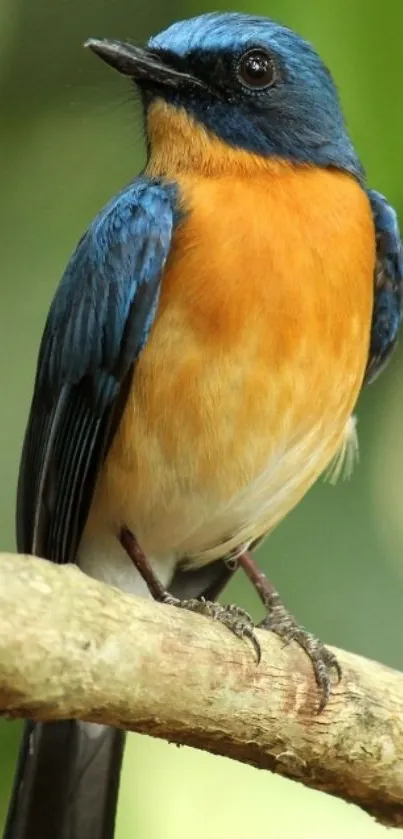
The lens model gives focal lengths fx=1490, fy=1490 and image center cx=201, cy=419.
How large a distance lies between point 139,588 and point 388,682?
95cm

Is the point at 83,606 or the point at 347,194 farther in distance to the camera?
the point at 347,194

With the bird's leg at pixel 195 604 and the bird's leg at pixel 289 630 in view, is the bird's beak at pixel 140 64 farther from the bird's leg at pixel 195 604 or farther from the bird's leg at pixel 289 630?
the bird's leg at pixel 289 630

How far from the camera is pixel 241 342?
311cm

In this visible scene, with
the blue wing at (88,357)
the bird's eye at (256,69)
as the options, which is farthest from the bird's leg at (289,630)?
the bird's eye at (256,69)

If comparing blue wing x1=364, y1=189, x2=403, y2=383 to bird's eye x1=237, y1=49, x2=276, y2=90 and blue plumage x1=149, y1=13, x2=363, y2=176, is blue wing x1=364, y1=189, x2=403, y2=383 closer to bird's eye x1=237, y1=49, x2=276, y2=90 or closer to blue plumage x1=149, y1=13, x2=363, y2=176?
blue plumage x1=149, y1=13, x2=363, y2=176

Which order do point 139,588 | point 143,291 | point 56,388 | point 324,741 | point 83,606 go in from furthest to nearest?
point 139,588
point 56,388
point 143,291
point 324,741
point 83,606

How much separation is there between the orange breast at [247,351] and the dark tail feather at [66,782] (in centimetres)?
57

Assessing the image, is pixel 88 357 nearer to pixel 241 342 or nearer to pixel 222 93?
pixel 241 342

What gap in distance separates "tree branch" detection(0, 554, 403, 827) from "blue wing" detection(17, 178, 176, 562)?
0.61m

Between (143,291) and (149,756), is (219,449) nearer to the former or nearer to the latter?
(143,291)

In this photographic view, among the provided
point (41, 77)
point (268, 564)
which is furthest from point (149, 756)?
point (41, 77)

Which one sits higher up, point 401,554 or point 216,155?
point 216,155

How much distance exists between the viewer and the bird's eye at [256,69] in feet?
11.2

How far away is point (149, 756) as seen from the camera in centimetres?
356
